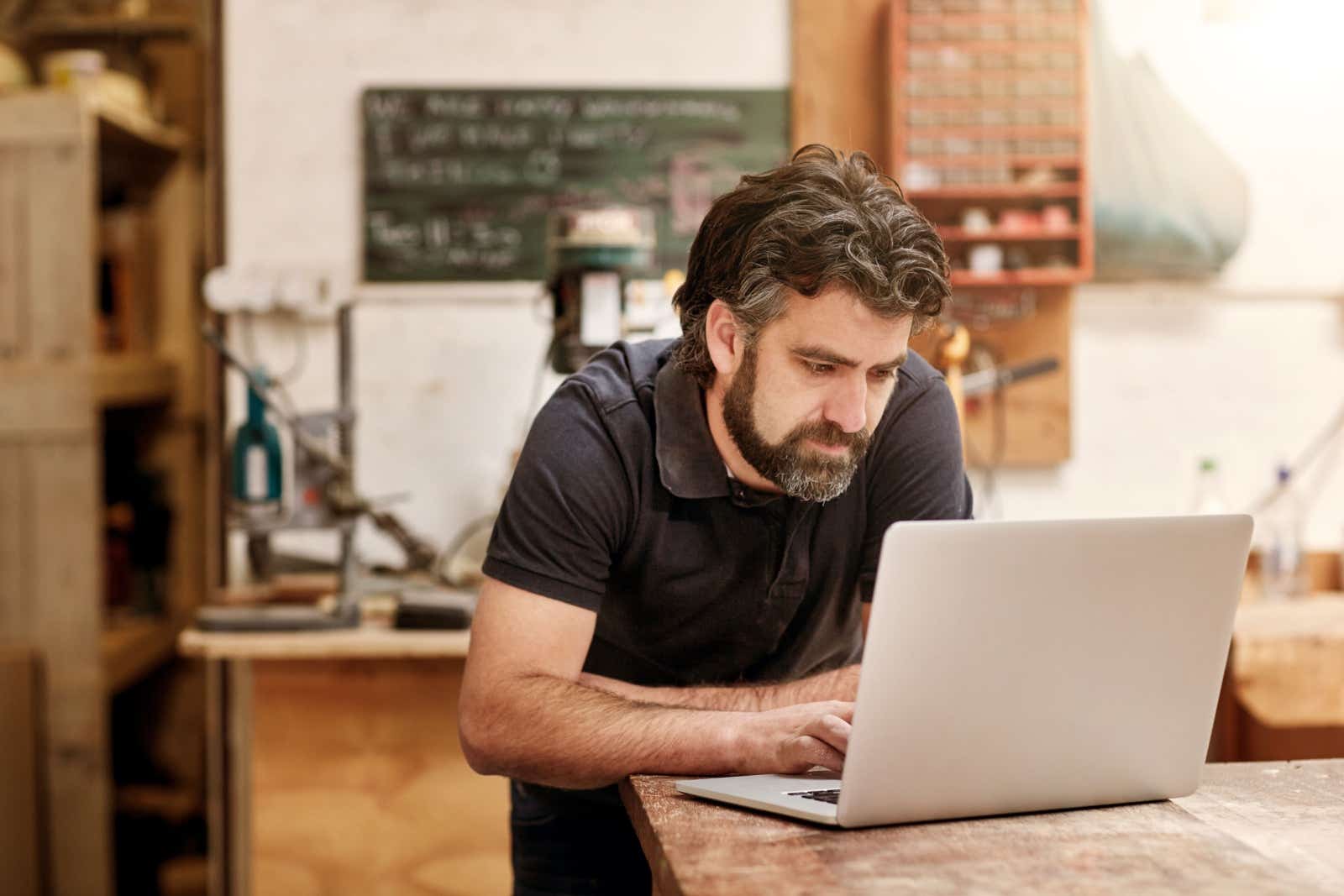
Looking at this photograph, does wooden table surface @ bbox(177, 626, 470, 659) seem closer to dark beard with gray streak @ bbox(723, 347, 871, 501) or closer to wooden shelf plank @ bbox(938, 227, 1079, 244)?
dark beard with gray streak @ bbox(723, 347, 871, 501)

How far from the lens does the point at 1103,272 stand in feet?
9.63

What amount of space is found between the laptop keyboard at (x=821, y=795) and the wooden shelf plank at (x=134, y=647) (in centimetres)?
230

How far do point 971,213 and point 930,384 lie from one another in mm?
1318

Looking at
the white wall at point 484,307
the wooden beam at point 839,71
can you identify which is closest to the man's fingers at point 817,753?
the white wall at point 484,307

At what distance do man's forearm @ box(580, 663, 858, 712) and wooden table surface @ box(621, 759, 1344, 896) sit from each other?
9.6 inches

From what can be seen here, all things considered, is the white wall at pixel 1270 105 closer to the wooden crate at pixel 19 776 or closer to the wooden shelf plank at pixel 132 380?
the wooden shelf plank at pixel 132 380

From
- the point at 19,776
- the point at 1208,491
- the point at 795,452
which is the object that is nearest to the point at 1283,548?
the point at 1208,491

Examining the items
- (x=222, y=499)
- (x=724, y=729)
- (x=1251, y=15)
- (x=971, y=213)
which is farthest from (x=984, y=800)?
(x=1251, y=15)

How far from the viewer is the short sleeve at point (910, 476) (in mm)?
1564

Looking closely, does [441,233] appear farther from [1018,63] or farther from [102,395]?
[1018,63]

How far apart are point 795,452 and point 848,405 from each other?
8cm

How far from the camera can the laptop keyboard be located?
112cm

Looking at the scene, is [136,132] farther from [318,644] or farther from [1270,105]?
[1270,105]

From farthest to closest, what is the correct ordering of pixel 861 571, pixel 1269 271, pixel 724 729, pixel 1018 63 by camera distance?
pixel 1269 271, pixel 1018 63, pixel 861 571, pixel 724 729
